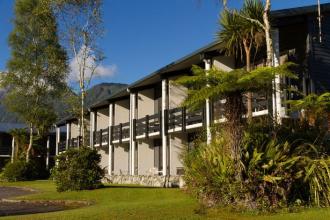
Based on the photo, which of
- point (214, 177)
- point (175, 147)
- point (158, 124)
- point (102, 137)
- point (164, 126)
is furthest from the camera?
point (102, 137)

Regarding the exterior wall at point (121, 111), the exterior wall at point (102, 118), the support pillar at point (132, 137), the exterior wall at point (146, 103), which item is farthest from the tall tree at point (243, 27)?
the exterior wall at point (102, 118)

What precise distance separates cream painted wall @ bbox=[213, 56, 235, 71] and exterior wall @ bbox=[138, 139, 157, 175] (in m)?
10.5

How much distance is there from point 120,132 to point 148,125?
15.6 feet

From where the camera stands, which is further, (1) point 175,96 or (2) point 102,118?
(2) point 102,118

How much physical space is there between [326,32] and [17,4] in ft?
94.9

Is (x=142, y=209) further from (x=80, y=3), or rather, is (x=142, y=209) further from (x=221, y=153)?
(x=80, y=3)

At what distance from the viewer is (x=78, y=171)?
22.5 m

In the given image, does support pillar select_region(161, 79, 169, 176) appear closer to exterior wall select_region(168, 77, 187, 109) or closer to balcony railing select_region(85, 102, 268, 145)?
balcony railing select_region(85, 102, 268, 145)

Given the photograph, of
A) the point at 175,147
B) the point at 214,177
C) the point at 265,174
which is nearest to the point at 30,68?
→ the point at 175,147

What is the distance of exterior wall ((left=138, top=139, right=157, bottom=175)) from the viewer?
103 ft

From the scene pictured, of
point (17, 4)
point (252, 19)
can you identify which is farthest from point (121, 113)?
point (252, 19)

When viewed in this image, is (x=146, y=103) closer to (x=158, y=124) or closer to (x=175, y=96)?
(x=158, y=124)

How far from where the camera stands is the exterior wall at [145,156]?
31250 millimetres

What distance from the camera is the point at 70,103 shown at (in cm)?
2844
